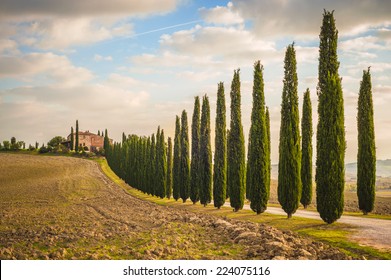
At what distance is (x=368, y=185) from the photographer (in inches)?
1053

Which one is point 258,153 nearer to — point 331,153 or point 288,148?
point 288,148

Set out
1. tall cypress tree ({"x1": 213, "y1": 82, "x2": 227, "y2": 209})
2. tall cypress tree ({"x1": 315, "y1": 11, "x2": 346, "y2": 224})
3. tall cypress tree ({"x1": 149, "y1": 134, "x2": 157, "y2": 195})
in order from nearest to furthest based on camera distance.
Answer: tall cypress tree ({"x1": 315, "y1": 11, "x2": 346, "y2": 224}) → tall cypress tree ({"x1": 213, "y1": 82, "x2": 227, "y2": 209}) → tall cypress tree ({"x1": 149, "y1": 134, "x2": 157, "y2": 195})

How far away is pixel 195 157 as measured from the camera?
3934 cm

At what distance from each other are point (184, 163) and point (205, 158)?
262 inches

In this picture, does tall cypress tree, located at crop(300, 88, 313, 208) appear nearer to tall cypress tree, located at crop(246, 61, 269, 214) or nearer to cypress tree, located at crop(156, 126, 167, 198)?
tall cypress tree, located at crop(246, 61, 269, 214)

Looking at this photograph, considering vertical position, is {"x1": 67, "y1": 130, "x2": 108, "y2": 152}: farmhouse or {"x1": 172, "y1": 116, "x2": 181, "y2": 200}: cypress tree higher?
{"x1": 67, "y1": 130, "x2": 108, "y2": 152}: farmhouse

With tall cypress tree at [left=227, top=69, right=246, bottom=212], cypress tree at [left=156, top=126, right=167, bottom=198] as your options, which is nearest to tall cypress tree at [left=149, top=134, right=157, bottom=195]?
cypress tree at [left=156, top=126, right=167, bottom=198]

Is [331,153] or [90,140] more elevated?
[90,140]

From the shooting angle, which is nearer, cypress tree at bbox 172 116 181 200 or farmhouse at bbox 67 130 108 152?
cypress tree at bbox 172 116 181 200

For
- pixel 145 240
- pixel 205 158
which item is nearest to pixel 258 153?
pixel 205 158

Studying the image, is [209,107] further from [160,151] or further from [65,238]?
[65,238]

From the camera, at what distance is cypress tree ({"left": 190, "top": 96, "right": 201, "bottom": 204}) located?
38438mm
